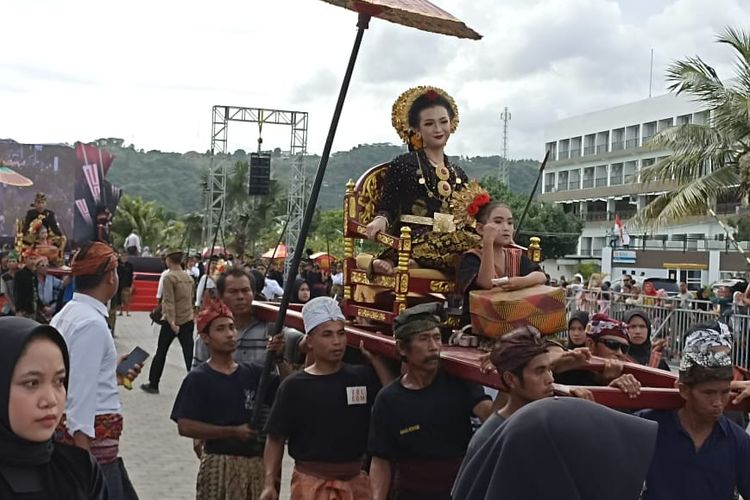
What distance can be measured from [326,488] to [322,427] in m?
0.31

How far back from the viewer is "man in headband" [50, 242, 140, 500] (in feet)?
14.5

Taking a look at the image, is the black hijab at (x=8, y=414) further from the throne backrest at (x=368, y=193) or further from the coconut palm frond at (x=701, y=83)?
the coconut palm frond at (x=701, y=83)

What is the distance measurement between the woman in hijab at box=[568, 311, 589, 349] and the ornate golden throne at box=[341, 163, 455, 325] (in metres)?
1.81

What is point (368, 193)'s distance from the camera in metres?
6.70

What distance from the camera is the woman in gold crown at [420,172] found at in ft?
20.7

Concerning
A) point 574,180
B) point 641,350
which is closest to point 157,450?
point 641,350

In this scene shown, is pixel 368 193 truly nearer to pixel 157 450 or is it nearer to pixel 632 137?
pixel 157 450

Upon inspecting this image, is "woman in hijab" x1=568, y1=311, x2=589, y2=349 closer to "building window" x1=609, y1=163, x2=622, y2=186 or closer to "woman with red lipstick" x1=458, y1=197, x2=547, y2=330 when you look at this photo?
"woman with red lipstick" x1=458, y1=197, x2=547, y2=330

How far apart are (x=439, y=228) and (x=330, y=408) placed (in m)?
1.50

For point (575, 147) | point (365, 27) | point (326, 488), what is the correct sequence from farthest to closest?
1. point (575, 147)
2. point (365, 27)
3. point (326, 488)

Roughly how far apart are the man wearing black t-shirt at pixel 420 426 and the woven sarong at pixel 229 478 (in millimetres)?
1040

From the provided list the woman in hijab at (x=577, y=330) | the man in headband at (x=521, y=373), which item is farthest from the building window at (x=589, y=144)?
the man in headband at (x=521, y=373)

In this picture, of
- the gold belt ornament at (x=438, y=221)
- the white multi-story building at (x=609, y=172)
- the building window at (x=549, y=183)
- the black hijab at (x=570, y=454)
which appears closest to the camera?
the black hijab at (x=570, y=454)

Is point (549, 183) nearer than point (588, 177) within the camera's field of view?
No
